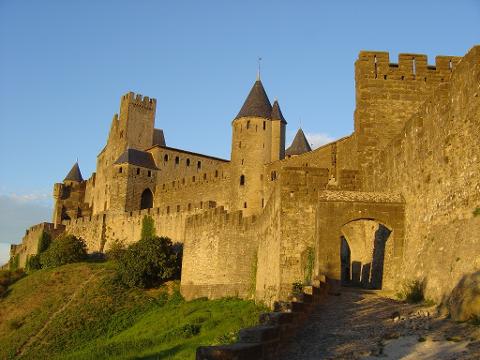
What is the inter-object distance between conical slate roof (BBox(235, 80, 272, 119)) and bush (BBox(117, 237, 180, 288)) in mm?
13796

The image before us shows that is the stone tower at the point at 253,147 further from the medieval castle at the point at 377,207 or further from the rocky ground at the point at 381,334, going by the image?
the rocky ground at the point at 381,334

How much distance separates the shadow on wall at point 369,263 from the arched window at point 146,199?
39604 mm

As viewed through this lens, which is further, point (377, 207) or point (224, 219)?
point (224, 219)

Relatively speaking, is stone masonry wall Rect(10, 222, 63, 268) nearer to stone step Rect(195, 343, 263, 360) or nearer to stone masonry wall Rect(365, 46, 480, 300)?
stone masonry wall Rect(365, 46, 480, 300)

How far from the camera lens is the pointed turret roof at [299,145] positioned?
57594 millimetres

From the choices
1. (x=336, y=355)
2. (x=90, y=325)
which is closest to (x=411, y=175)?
(x=336, y=355)

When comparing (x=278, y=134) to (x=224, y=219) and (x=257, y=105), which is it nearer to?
(x=257, y=105)

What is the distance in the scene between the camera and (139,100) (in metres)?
71.2

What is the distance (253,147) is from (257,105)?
3627 mm

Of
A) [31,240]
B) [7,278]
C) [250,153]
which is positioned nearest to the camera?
[250,153]

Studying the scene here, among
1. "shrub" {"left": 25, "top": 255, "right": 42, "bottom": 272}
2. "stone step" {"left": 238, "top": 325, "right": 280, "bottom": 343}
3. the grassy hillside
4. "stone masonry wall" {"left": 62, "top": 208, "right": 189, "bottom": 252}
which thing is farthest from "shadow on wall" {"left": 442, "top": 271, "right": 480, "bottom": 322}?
"shrub" {"left": 25, "top": 255, "right": 42, "bottom": 272}

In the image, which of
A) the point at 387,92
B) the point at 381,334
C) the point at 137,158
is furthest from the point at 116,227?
the point at 381,334

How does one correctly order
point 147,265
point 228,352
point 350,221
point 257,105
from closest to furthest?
point 228,352, point 350,221, point 147,265, point 257,105

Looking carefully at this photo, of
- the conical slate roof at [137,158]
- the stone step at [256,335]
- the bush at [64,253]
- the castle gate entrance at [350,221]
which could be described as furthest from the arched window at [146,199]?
the stone step at [256,335]
